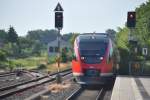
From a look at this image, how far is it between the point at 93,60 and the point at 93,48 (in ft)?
2.56

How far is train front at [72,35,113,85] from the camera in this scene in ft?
80.9

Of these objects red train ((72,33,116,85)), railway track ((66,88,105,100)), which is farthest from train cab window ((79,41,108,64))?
railway track ((66,88,105,100))

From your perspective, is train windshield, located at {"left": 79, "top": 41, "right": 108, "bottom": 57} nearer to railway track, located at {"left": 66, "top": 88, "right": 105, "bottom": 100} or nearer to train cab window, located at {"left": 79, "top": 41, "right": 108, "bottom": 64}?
train cab window, located at {"left": 79, "top": 41, "right": 108, "bottom": 64}

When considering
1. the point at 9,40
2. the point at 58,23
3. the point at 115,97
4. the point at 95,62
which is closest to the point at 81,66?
the point at 95,62

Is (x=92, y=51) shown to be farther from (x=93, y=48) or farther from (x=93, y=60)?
(x=93, y=60)

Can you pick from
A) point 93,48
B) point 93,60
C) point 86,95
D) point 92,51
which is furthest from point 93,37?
point 86,95

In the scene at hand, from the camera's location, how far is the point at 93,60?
24.9m

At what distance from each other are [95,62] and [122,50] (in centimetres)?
1687

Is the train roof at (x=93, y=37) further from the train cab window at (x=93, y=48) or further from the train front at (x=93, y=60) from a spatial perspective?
the train cab window at (x=93, y=48)

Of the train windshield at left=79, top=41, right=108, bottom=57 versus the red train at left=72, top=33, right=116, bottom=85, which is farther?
the train windshield at left=79, top=41, right=108, bottom=57

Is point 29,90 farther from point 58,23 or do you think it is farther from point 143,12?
point 143,12

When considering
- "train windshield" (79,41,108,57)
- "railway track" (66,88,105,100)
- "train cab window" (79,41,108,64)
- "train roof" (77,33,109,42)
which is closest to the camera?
"railway track" (66,88,105,100)

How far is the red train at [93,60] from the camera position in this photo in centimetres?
2467

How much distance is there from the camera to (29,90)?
23.2 metres
